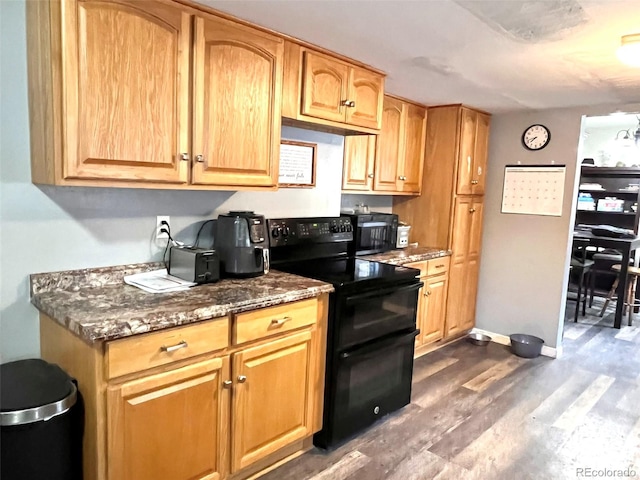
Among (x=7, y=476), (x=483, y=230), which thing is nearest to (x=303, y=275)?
(x=7, y=476)

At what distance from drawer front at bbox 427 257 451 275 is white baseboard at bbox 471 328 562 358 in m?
0.92

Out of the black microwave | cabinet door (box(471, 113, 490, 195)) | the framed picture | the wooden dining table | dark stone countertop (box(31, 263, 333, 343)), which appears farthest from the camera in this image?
the wooden dining table

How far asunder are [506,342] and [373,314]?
235 cm

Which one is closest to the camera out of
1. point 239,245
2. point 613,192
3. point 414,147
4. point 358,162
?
point 239,245

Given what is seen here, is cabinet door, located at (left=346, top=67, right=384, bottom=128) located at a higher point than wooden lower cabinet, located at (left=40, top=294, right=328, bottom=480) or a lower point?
higher

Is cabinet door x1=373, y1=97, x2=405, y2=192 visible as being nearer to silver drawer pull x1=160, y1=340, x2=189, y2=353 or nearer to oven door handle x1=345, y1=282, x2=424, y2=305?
oven door handle x1=345, y1=282, x2=424, y2=305

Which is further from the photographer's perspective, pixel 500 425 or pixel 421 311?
pixel 421 311

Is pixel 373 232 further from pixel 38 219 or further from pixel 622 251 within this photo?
pixel 622 251

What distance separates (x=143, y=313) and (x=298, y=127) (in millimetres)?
1575

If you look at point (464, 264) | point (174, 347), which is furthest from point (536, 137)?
point (174, 347)

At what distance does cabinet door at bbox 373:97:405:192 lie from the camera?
3.54m

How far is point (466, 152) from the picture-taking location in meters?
3.90

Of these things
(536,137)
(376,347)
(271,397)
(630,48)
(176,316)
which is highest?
(630,48)

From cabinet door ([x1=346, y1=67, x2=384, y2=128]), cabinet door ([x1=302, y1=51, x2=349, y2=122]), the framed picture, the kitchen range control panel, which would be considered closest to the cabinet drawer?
the kitchen range control panel
